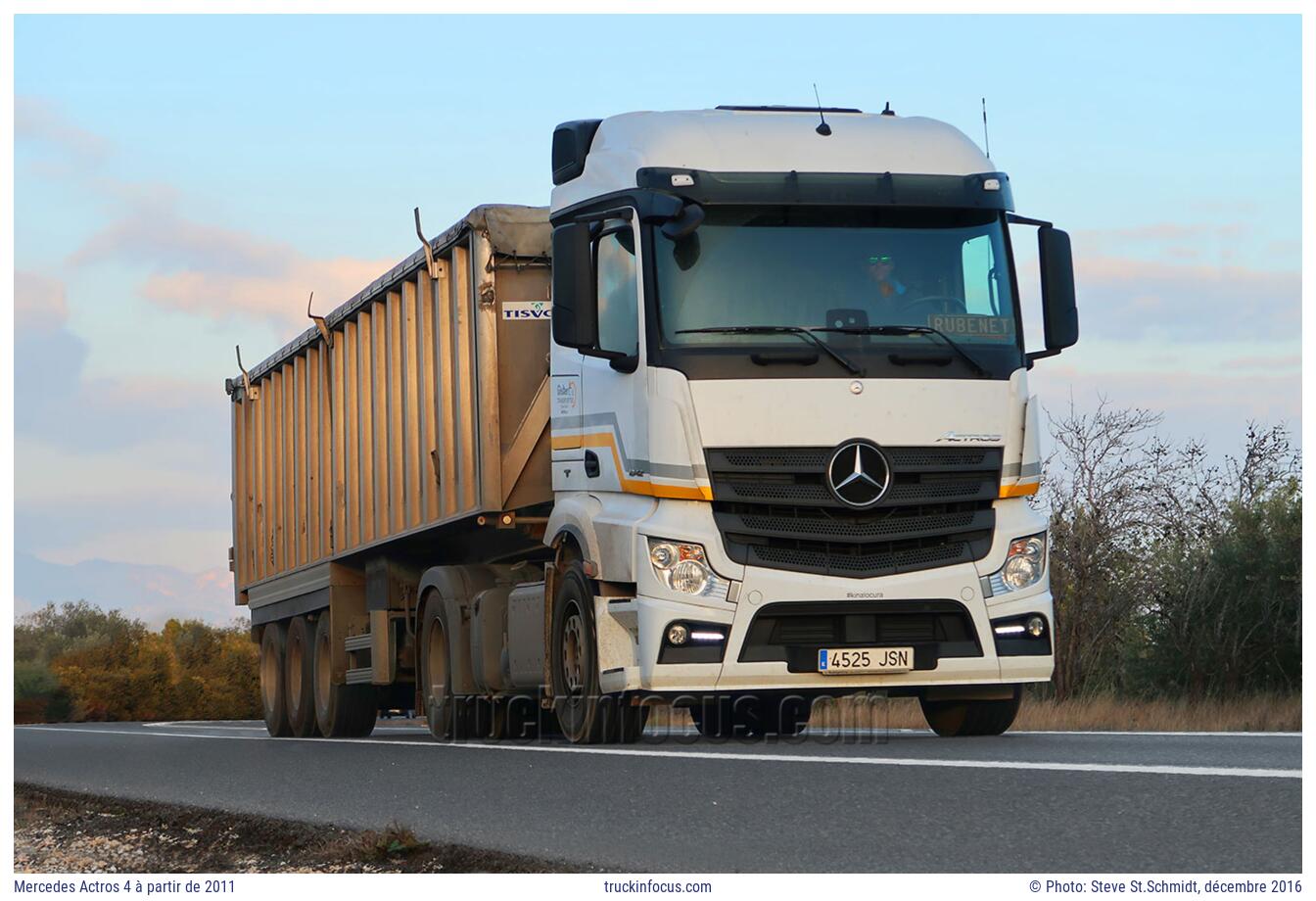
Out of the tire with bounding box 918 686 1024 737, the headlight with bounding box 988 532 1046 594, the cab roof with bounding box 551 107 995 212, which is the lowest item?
the tire with bounding box 918 686 1024 737

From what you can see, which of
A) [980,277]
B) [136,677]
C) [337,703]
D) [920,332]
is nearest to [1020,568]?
[920,332]

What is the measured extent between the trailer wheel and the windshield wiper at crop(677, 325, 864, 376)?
10.6m

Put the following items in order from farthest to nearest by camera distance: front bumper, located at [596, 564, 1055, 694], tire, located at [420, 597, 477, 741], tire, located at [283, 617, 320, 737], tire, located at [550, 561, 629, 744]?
tire, located at [283, 617, 320, 737], tire, located at [420, 597, 477, 741], tire, located at [550, 561, 629, 744], front bumper, located at [596, 564, 1055, 694]

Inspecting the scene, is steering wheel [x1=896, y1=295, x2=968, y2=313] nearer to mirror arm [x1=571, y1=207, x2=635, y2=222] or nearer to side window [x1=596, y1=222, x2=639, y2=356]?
side window [x1=596, y1=222, x2=639, y2=356]

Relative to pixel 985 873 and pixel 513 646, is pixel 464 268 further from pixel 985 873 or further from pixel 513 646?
pixel 985 873

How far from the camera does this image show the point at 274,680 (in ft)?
71.1

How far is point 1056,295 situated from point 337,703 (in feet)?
30.9

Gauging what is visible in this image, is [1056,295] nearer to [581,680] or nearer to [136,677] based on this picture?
[581,680]

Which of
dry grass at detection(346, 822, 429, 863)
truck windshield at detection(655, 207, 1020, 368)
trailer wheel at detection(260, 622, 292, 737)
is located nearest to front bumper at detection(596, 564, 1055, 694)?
truck windshield at detection(655, 207, 1020, 368)

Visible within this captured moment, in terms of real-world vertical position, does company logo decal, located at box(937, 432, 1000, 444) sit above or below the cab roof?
below

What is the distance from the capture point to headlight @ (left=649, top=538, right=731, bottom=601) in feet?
38.2

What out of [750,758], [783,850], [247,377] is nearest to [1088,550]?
[247,377]

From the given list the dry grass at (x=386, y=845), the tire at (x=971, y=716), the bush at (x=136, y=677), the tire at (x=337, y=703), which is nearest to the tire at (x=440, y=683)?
the tire at (x=337, y=703)

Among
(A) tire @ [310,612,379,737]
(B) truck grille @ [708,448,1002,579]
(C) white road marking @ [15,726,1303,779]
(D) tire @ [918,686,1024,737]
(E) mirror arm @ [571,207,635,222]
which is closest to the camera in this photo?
(C) white road marking @ [15,726,1303,779]
